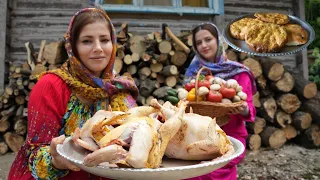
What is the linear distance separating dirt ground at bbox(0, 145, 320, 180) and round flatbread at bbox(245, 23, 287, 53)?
2146 millimetres

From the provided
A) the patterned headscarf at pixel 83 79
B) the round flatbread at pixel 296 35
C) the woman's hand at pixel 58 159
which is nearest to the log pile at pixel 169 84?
the round flatbread at pixel 296 35

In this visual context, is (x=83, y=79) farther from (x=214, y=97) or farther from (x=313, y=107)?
(x=313, y=107)

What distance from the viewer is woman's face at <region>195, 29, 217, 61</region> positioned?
8.87ft

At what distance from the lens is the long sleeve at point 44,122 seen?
1.33 m

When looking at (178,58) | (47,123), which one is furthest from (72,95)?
(178,58)

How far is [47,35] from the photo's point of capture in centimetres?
536

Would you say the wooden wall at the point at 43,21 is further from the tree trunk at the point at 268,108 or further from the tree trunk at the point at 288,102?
the tree trunk at the point at 288,102

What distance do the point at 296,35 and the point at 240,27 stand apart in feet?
1.71

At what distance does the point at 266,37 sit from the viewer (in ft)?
8.59

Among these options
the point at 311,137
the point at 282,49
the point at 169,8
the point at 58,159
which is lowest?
the point at 311,137

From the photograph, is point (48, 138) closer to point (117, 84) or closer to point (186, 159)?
point (117, 84)

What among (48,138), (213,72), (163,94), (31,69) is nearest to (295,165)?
(163,94)

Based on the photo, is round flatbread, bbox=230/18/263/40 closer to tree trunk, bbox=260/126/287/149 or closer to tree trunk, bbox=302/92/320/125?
tree trunk, bbox=260/126/287/149

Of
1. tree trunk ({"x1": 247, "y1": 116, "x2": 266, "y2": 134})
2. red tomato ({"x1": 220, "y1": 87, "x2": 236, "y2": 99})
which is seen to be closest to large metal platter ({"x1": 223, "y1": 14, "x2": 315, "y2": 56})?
red tomato ({"x1": 220, "y1": 87, "x2": 236, "y2": 99})
